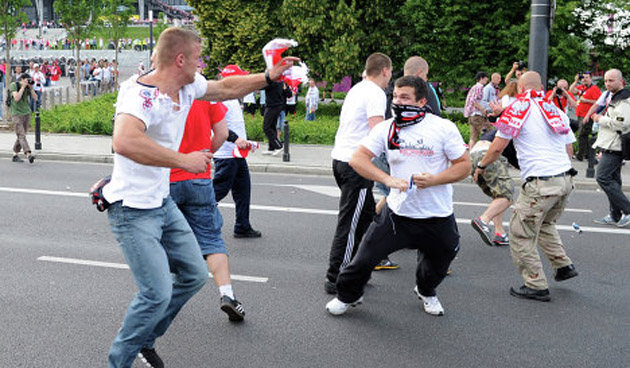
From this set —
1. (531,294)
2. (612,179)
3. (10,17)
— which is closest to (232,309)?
(531,294)

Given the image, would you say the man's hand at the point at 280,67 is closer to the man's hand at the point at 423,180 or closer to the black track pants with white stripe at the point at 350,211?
the man's hand at the point at 423,180

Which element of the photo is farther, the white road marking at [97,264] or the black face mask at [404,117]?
the white road marking at [97,264]

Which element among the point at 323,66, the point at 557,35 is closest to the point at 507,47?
the point at 557,35

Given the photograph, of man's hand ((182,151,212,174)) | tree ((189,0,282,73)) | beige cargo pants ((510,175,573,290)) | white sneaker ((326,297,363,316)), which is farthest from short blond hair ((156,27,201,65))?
tree ((189,0,282,73))

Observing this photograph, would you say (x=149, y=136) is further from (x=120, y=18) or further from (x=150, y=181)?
(x=120, y=18)

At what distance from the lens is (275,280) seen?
644cm

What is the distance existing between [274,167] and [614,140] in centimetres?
661

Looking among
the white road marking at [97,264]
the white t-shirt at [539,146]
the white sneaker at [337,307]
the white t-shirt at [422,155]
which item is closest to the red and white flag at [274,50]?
the white t-shirt at [422,155]

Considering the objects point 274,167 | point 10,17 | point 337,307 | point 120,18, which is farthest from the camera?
point 120,18

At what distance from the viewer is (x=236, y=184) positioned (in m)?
7.71

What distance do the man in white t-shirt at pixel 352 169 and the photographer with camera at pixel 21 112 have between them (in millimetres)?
9671

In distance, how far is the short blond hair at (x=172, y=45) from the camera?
3.84 m

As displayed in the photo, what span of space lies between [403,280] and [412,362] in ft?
6.21

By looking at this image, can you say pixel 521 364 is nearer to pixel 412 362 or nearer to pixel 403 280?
pixel 412 362
